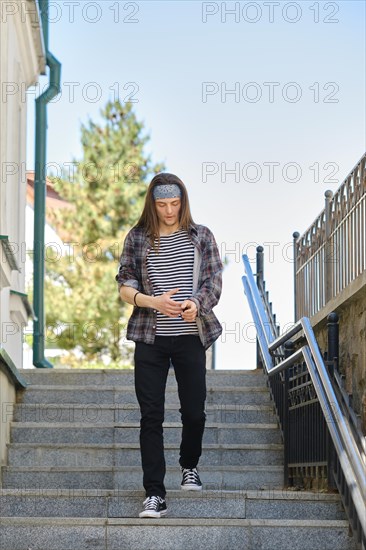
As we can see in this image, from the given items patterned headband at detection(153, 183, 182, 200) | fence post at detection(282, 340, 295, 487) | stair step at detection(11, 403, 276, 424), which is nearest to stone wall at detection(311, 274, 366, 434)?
fence post at detection(282, 340, 295, 487)

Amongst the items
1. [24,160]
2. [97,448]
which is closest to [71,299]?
[24,160]

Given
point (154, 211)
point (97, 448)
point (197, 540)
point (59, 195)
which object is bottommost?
point (197, 540)

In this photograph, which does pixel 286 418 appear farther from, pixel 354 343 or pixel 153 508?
pixel 153 508

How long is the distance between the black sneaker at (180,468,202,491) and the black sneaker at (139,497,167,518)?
0.40 m

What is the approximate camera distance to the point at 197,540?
21.5ft

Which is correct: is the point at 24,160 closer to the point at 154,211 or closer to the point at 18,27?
the point at 18,27

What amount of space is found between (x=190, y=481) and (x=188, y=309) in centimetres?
109

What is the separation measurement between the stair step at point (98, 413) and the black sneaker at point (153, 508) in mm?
Result: 2789

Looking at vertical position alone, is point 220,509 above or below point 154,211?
below

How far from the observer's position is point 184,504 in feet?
23.2

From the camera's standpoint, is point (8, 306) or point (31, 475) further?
point (8, 306)

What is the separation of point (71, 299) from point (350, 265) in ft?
83.3

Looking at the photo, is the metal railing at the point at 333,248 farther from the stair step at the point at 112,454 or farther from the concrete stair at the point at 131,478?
the stair step at the point at 112,454

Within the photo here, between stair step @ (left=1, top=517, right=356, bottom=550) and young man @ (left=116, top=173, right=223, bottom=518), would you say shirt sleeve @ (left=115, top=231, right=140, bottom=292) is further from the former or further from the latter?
stair step @ (left=1, top=517, right=356, bottom=550)
